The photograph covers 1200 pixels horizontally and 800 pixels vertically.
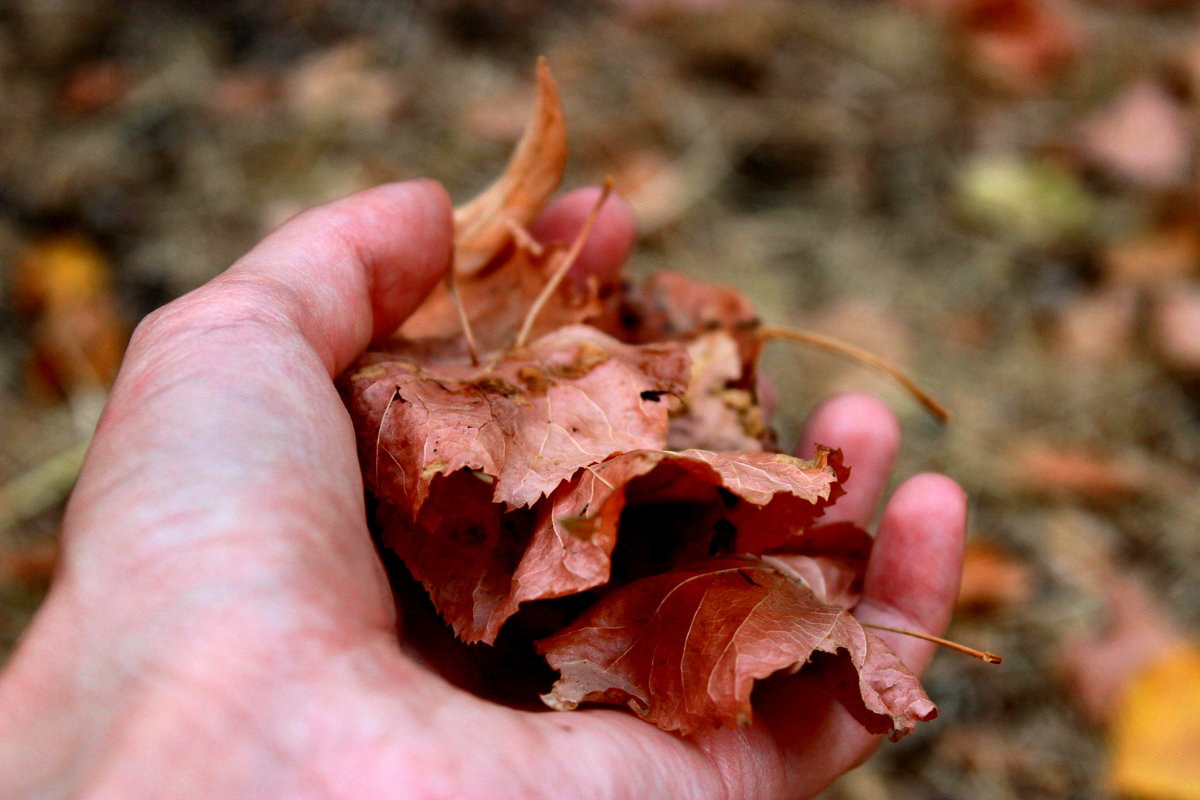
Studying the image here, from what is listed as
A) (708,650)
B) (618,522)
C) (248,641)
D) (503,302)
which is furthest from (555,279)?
(248,641)

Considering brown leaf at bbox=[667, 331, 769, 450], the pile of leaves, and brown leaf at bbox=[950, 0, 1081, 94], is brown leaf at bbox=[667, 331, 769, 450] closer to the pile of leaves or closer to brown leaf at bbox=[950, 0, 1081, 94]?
the pile of leaves

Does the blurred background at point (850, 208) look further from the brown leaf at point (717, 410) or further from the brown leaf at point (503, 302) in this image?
the brown leaf at point (503, 302)

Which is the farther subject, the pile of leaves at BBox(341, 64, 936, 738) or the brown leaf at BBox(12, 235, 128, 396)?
the brown leaf at BBox(12, 235, 128, 396)

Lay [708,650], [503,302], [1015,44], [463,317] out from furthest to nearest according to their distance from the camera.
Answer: [1015,44], [503,302], [463,317], [708,650]

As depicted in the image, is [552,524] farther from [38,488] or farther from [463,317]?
[38,488]

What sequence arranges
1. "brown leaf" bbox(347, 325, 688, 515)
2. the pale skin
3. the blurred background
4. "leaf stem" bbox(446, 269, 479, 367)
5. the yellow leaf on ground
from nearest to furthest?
the pale skin, "brown leaf" bbox(347, 325, 688, 515), "leaf stem" bbox(446, 269, 479, 367), the yellow leaf on ground, the blurred background

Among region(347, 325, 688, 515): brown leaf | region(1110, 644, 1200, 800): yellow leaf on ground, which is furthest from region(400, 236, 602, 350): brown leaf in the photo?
region(1110, 644, 1200, 800): yellow leaf on ground
